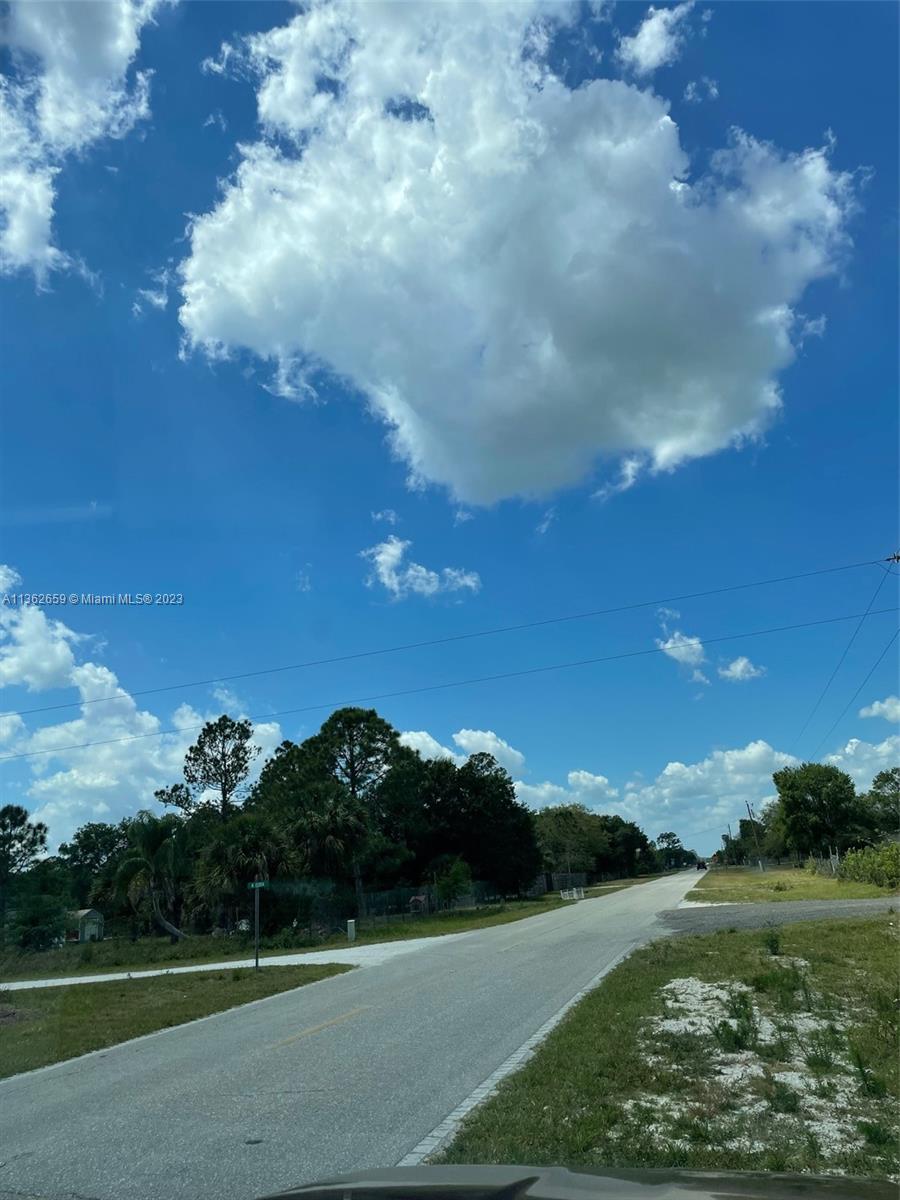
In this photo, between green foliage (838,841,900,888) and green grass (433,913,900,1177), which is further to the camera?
green foliage (838,841,900,888)

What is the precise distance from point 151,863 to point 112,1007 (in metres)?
25.9

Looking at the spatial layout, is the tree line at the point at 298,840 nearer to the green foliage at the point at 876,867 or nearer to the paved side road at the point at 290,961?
the paved side road at the point at 290,961

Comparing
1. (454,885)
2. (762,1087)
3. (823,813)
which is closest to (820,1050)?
(762,1087)

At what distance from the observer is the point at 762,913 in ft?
102

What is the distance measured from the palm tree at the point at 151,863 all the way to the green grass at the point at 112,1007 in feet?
59.8

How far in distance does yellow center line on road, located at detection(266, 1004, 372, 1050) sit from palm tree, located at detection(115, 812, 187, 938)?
2984cm

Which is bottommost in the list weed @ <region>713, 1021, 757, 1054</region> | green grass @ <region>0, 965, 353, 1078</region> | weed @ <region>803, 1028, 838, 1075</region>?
weed @ <region>803, 1028, 838, 1075</region>

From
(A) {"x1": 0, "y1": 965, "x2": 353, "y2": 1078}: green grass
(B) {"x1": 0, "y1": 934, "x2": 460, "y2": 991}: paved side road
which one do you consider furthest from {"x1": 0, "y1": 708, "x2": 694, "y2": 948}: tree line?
(A) {"x1": 0, "y1": 965, "x2": 353, "y2": 1078}: green grass

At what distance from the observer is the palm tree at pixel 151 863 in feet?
137

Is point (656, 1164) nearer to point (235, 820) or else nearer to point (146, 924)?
point (235, 820)

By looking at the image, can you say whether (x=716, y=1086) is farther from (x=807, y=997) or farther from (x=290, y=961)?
(x=290, y=961)

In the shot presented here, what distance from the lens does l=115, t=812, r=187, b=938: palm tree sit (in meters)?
41.9

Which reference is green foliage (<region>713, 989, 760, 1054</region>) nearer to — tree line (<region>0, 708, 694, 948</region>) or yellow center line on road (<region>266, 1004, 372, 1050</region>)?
yellow center line on road (<region>266, 1004, 372, 1050</region>)

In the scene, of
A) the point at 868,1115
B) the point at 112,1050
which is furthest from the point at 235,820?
the point at 868,1115
